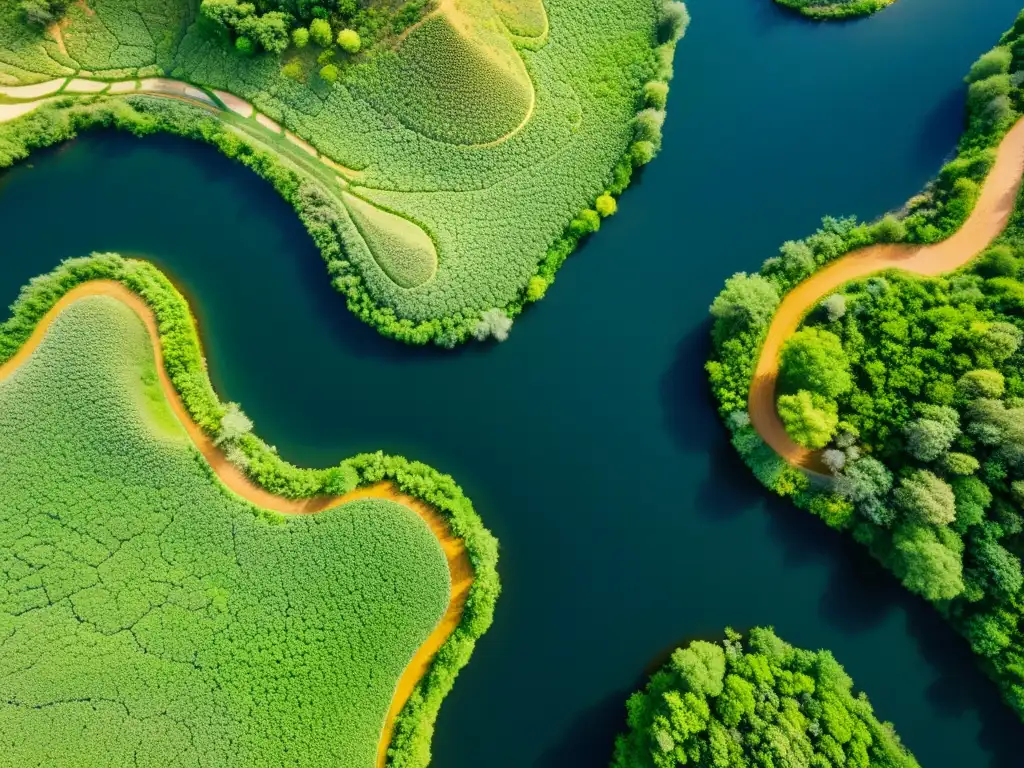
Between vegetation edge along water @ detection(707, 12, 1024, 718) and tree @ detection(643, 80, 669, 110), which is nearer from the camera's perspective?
vegetation edge along water @ detection(707, 12, 1024, 718)

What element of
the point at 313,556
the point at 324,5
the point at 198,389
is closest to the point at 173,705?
the point at 313,556

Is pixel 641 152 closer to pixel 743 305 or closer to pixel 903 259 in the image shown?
pixel 743 305

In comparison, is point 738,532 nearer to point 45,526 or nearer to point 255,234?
point 255,234

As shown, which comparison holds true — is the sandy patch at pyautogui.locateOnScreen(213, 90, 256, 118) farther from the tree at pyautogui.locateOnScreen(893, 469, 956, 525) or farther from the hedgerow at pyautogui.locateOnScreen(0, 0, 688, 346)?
the tree at pyautogui.locateOnScreen(893, 469, 956, 525)

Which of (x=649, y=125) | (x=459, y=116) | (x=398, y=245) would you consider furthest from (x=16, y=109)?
(x=649, y=125)

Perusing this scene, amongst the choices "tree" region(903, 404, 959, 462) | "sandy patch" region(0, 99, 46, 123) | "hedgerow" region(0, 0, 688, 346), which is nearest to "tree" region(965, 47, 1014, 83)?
"hedgerow" region(0, 0, 688, 346)
